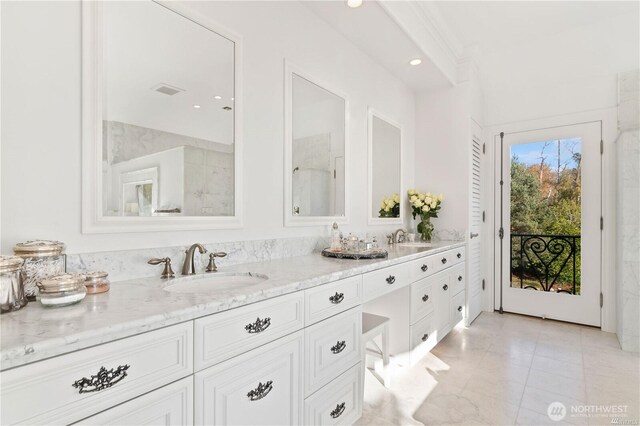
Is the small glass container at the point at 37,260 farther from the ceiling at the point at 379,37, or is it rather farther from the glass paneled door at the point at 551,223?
the glass paneled door at the point at 551,223

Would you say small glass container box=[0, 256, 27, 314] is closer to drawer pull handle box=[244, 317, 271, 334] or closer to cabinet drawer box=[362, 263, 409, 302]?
drawer pull handle box=[244, 317, 271, 334]

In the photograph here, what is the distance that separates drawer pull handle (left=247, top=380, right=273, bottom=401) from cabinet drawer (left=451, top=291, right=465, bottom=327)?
2.26 metres

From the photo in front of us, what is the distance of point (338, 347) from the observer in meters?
1.57

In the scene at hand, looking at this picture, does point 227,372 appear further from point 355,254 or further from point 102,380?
point 355,254

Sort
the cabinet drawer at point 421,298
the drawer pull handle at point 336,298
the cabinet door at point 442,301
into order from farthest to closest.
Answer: the cabinet door at point 442,301
the cabinet drawer at point 421,298
the drawer pull handle at point 336,298

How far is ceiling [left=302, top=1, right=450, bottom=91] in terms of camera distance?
7.22 feet

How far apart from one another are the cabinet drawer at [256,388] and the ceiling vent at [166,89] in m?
1.16

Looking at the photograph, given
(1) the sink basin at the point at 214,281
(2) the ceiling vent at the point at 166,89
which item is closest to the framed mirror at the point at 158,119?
(2) the ceiling vent at the point at 166,89

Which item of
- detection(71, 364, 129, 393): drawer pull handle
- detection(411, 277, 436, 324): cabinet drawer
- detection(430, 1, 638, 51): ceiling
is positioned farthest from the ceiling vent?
detection(430, 1, 638, 51): ceiling

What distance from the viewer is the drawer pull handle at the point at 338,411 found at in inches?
61.3

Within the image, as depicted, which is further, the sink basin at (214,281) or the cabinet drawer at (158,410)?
the sink basin at (214,281)

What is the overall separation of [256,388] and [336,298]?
0.54 meters

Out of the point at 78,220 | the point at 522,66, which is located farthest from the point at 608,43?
the point at 78,220

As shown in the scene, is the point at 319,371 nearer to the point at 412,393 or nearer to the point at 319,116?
the point at 412,393
